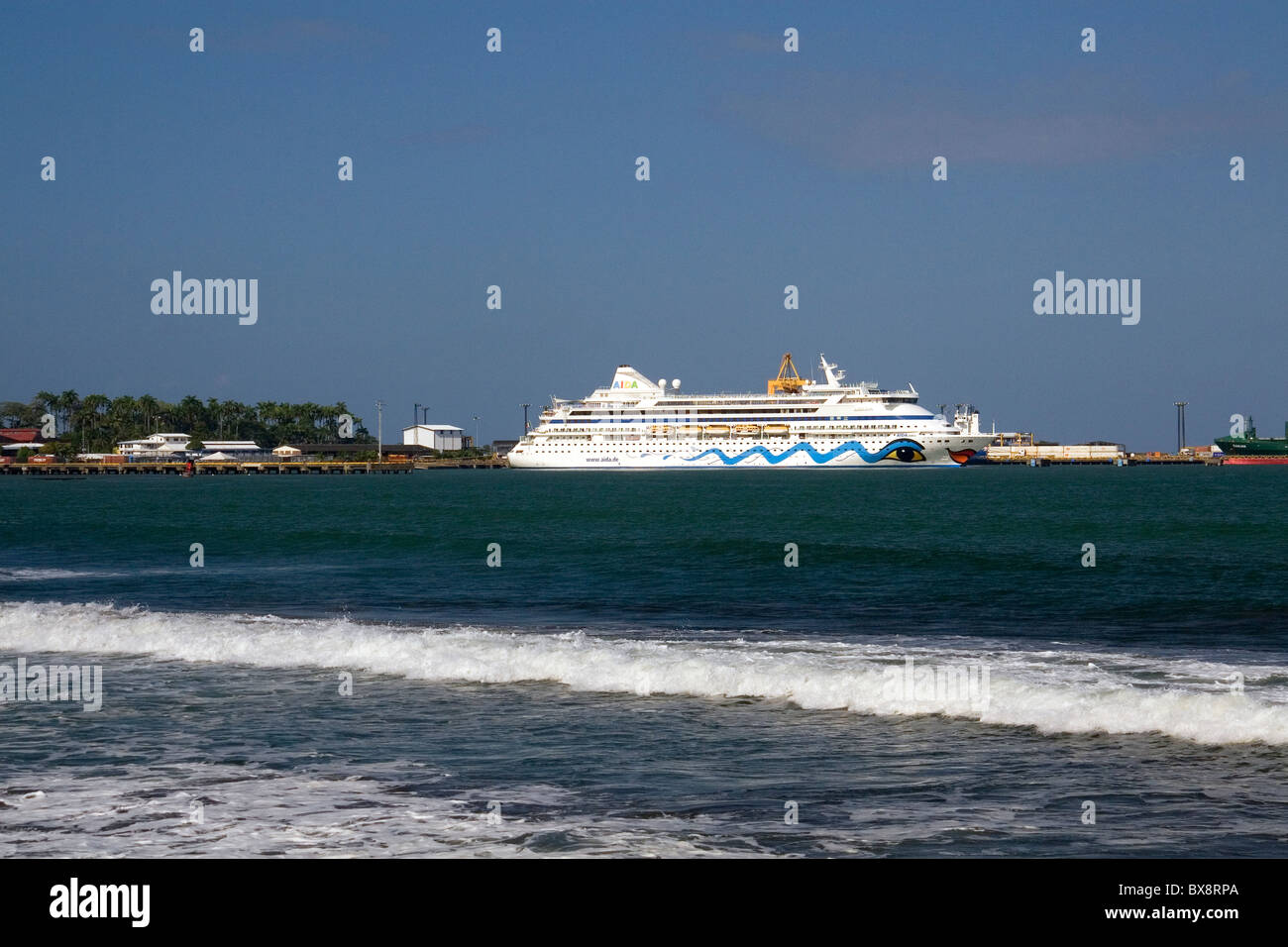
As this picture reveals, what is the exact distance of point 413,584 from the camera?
28203 mm

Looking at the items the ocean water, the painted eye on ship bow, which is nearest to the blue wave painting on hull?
the painted eye on ship bow

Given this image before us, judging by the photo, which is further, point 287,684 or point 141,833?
point 287,684

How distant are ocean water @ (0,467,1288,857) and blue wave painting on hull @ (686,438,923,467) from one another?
114m

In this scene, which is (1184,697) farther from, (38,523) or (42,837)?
(38,523)

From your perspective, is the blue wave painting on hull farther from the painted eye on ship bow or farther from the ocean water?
the ocean water

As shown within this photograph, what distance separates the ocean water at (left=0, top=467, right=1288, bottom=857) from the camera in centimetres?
819

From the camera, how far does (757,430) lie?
5851 inches

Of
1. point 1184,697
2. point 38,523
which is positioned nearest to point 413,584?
point 1184,697

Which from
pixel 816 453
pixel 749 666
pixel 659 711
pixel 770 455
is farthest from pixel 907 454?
pixel 659 711

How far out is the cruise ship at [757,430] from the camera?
145 metres

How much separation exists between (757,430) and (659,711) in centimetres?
13686

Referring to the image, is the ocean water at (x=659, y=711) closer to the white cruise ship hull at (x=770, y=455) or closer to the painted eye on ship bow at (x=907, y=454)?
the painted eye on ship bow at (x=907, y=454)

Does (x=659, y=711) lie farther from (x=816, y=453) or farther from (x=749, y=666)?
(x=816, y=453)
